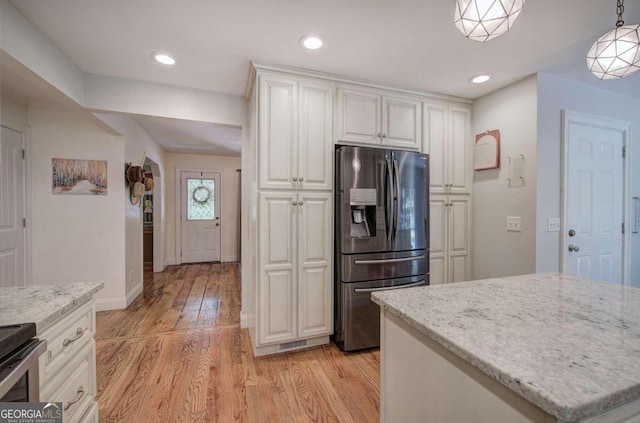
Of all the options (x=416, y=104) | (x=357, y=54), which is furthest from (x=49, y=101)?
(x=416, y=104)

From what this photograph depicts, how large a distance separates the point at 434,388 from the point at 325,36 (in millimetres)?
1986

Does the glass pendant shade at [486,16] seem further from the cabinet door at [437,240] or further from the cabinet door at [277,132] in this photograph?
the cabinet door at [437,240]

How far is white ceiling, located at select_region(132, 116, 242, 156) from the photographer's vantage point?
3.79 m

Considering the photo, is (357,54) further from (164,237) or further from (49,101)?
(164,237)

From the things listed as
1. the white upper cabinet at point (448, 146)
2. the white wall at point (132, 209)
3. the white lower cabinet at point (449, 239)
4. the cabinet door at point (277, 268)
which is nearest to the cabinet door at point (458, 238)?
the white lower cabinet at point (449, 239)

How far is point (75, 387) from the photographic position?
1188mm

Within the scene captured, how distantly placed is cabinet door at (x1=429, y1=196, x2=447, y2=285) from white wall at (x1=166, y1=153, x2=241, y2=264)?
4555 millimetres

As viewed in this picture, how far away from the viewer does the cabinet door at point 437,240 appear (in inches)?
105

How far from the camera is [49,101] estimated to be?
2.78 m

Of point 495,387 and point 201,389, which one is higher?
point 495,387

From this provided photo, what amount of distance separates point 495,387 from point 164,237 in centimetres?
592

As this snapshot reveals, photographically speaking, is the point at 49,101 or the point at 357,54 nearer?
A: the point at 357,54

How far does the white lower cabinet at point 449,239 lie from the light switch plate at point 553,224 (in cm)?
65

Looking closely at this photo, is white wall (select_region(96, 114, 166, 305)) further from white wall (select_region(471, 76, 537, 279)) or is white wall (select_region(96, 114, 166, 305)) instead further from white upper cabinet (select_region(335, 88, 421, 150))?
white wall (select_region(471, 76, 537, 279))
